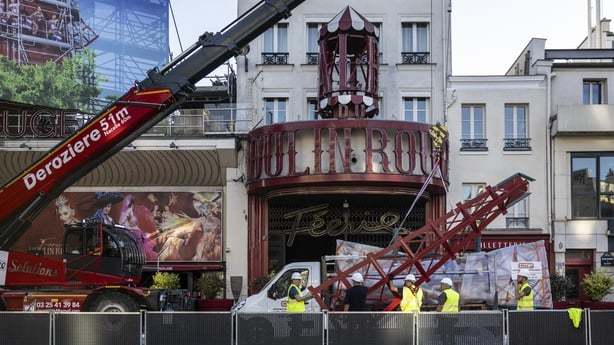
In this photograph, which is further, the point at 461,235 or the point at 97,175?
the point at 97,175

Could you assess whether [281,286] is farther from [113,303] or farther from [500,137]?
[500,137]

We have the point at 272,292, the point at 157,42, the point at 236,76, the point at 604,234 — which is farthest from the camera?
the point at 157,42

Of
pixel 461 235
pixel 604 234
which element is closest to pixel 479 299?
pixel 461 235

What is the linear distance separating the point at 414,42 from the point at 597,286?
11.1m

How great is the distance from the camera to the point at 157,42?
141 feet

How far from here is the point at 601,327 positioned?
15906mm

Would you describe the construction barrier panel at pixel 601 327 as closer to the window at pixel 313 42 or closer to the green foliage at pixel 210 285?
the green foliage at pixel 210 285

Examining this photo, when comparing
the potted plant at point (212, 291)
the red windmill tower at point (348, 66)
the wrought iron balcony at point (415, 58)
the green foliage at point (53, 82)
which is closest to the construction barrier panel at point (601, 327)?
the red windmill tower at point (348, 66)

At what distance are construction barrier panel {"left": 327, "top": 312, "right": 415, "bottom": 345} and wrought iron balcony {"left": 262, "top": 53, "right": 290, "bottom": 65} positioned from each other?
1839 cm

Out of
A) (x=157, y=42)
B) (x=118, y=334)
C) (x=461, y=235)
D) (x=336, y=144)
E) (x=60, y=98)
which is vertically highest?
(x=157, y=42)

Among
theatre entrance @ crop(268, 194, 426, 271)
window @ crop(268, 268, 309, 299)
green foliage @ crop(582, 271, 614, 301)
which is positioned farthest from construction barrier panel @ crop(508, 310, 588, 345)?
theatre entrance @ crop(268, 194, 426, 271)

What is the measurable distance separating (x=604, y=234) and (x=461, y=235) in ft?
40.8

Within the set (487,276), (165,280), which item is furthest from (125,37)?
(487,276)

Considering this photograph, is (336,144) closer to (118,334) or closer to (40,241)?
(40,241)
